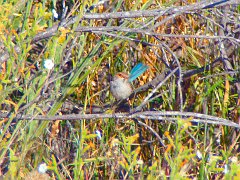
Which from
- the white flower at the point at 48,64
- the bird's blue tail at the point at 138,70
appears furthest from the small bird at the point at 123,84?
the white flower at the point at 48,64

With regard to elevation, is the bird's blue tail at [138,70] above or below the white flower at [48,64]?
below

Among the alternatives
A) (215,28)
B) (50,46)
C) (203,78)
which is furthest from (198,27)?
(50,46)

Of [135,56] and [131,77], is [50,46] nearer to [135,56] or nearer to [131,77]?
[131,77]

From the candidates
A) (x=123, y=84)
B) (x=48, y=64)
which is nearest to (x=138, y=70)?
(x=123, y=84)

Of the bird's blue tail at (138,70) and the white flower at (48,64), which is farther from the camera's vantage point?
the bird's blue tail at (138,70)

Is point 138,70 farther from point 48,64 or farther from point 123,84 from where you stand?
point 48,64

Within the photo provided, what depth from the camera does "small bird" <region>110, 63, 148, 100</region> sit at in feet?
12.2

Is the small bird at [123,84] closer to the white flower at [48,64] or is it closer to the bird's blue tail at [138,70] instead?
the bird's blue tail at [138,70]

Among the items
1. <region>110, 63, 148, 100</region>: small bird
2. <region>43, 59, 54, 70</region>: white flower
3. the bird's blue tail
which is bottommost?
<region>110, 63, 148, 100</region>: small bird


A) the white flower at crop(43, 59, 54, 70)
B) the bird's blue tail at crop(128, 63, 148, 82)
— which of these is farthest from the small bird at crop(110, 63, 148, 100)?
the white flower at crop(43, 59, 54, 70)

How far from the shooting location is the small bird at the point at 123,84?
3.72 metres

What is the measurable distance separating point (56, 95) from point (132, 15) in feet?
2.18

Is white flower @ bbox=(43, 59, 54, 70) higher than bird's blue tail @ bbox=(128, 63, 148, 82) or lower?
higher

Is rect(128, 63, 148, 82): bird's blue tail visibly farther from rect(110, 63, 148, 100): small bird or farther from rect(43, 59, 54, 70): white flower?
rect(43, 59, 54, 70): white flower
